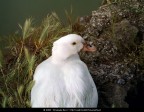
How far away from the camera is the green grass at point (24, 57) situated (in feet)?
10.9

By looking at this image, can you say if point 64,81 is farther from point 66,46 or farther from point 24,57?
point 24,57

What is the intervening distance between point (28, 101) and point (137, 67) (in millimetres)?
891

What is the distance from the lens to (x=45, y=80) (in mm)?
3113

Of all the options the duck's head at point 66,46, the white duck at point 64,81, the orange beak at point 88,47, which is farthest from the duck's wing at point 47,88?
the orange beak at point 88,47

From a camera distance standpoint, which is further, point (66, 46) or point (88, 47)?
point (88, 47)

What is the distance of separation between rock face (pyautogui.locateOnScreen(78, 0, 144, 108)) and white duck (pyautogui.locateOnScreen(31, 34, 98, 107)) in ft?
0.75

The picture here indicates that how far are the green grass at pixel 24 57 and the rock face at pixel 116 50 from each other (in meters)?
0.27

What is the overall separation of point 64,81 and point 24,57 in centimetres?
76

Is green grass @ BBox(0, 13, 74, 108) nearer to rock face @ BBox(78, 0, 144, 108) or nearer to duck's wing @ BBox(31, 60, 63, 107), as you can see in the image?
duck's wing @ BBox(31, 60, 63, 107)

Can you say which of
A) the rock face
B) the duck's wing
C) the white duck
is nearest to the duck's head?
the white duck

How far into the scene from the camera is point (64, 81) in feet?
10.1

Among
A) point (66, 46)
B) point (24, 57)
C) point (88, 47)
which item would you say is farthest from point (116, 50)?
point (24, 57)

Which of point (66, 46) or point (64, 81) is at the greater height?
point (66, 46)

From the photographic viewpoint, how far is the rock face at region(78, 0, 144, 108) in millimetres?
3420
